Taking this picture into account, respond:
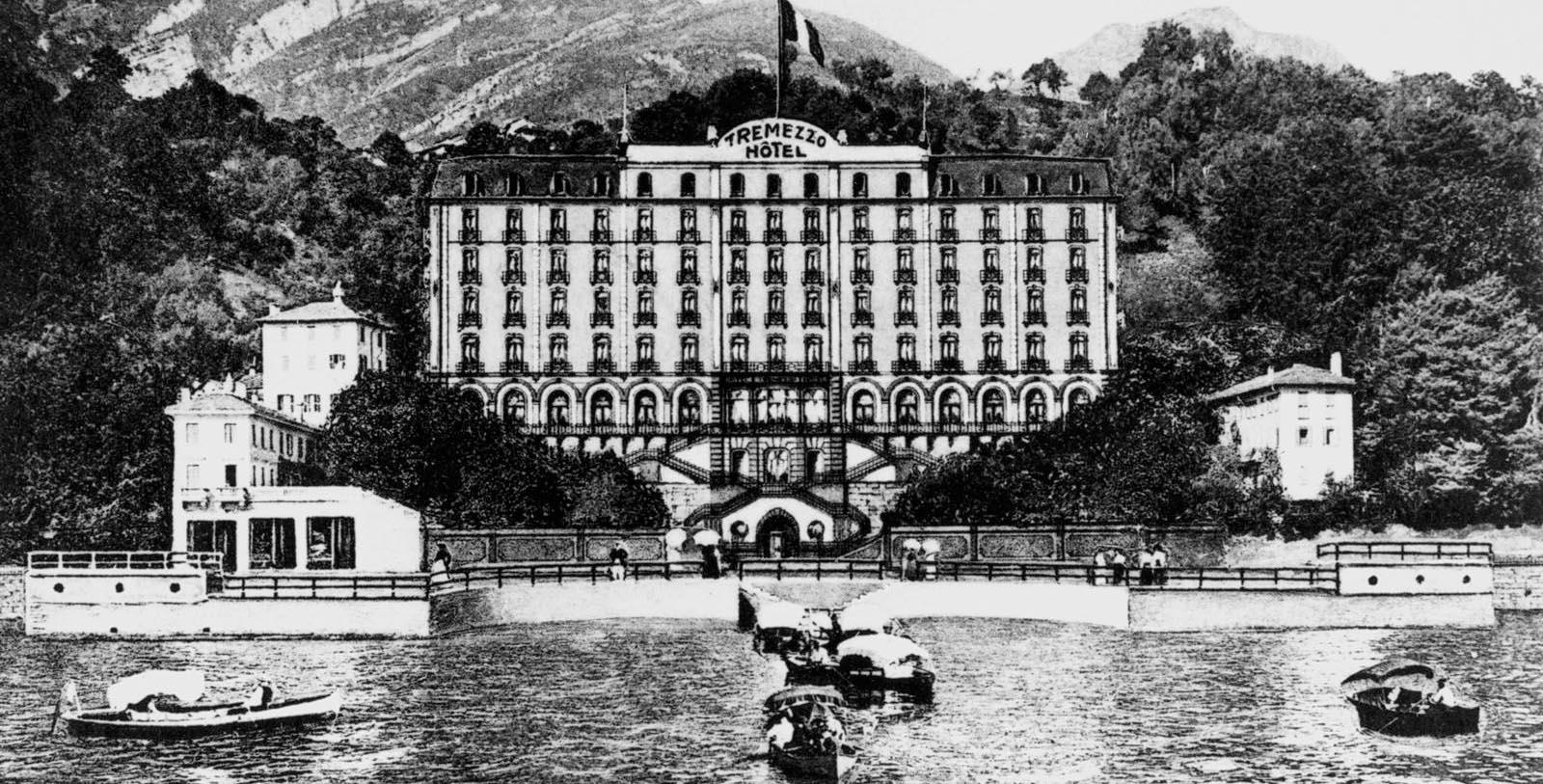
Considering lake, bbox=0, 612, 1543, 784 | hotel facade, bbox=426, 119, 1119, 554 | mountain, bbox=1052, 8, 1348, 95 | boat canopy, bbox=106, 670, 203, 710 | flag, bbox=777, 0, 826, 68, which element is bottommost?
lake, bbox=0, 612, 1543, 784

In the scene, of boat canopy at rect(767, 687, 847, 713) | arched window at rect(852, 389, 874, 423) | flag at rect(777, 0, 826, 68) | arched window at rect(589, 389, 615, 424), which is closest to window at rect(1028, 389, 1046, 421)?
arched window at rect(852, 389, 874, 423)

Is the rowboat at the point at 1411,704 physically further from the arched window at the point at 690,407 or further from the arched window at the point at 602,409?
the arched window at the point at 602,409

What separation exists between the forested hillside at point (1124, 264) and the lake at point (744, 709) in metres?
17.6

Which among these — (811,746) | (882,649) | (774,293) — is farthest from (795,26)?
(811,746)

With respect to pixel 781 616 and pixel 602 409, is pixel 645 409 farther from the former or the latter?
pixel 781 616

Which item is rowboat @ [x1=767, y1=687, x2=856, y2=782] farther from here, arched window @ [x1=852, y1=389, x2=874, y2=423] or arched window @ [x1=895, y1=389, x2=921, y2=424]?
arched window @ [x1=895, y1=389, x2=921, y2=424]

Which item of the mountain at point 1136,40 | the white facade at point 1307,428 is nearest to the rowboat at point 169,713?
the white facade at point 1307,428

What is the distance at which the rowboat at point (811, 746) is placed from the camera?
111 ft

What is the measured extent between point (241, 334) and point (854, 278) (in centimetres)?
3108

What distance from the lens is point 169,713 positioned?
37.9 metres

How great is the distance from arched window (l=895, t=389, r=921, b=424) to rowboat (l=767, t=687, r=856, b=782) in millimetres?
59256

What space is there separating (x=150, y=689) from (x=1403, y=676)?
2513 centimetres

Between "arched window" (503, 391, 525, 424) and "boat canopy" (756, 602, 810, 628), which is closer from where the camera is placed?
"boat canopy" (756, 602, 810, 628)

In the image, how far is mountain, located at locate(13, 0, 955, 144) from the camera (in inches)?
3076
